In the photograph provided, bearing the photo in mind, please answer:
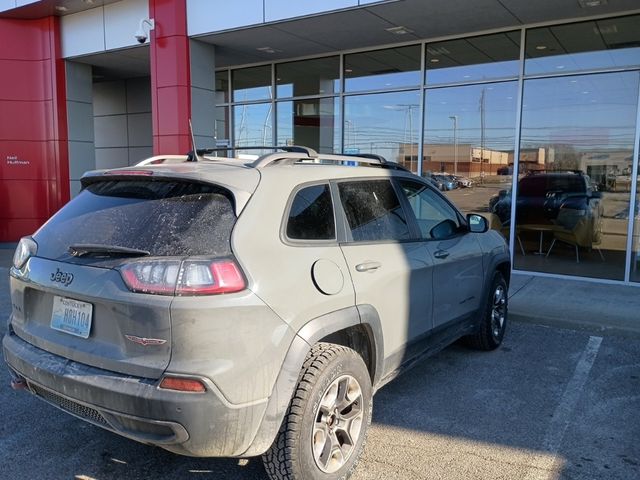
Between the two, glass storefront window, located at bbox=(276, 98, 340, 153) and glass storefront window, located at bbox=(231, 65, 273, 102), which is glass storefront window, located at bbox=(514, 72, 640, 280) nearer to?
glass storefront window, located at bbox=(276, 98, 340, 153)

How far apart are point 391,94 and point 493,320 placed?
5.96m

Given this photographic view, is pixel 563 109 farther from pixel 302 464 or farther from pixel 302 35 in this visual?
pixel 302 464

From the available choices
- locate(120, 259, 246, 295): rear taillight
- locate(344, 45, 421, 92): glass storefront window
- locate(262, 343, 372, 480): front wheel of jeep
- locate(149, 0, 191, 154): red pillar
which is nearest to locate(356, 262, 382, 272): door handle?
locate(262, 343, 372, 480): front wheel of jeep

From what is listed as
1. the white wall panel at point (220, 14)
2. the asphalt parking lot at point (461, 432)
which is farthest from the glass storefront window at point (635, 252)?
the white wall panel at point (220, 14)

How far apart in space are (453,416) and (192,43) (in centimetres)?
776

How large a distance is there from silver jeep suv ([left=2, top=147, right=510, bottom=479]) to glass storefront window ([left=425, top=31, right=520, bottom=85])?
636 cm

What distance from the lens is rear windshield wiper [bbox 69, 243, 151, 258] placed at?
106 inches

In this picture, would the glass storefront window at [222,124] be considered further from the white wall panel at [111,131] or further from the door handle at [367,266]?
the door handle at [367,266]

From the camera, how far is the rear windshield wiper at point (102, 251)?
270 cm

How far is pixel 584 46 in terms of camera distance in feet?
27.1

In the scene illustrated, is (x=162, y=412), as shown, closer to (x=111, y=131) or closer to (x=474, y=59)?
(x=474, y=59)

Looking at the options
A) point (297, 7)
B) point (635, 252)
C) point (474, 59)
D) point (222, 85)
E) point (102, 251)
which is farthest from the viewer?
point (222, 85)

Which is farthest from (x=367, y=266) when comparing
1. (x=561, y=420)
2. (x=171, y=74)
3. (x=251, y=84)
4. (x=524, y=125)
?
(x=251, y=84)

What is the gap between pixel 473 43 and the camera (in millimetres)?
9023
